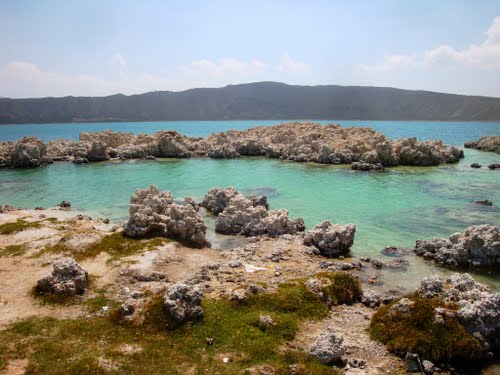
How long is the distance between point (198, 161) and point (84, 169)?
16.9 metres

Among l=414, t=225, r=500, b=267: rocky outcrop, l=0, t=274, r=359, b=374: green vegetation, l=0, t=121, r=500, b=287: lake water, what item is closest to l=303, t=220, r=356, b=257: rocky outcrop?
l=0, t=121, r=500, b=287: lake water

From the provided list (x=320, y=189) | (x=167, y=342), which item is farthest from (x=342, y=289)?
(x=320, y=189)

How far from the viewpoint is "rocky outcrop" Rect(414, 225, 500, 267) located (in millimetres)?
21156

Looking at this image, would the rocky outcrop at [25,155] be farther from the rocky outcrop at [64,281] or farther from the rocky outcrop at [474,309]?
the rocky outcrop at [474,309]

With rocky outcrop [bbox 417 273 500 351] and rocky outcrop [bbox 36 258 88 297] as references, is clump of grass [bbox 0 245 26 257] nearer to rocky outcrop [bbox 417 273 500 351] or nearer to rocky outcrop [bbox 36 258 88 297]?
rocky outcrop [bbox 36 258 88 297]

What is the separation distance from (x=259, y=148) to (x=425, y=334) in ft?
195

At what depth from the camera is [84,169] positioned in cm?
5650

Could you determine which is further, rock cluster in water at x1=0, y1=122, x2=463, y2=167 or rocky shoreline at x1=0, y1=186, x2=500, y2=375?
rock cluster in water at x1=0, y1=122, x2=463, y2=167

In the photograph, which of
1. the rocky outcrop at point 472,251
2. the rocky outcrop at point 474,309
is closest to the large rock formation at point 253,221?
the rocky outcrop at point 472,251

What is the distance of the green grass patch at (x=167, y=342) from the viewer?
1164cm

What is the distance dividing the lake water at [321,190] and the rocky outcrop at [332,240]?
0.95m

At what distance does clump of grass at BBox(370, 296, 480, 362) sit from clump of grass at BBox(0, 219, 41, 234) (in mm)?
20145

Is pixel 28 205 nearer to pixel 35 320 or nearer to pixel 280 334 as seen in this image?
pixel 35 320

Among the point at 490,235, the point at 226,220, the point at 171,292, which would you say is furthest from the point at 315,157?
the point at 171,292
